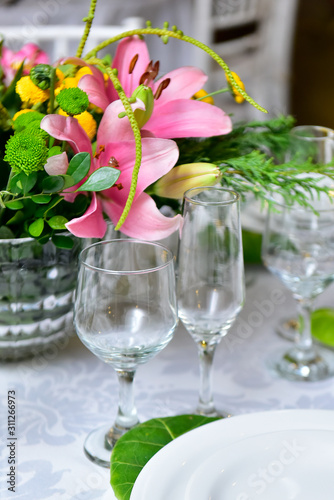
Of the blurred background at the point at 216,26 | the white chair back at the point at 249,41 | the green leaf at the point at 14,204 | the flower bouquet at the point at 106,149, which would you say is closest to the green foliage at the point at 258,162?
the flower bouquet at the point at 106,149

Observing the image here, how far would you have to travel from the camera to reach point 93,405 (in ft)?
2.33

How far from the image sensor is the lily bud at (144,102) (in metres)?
0.62

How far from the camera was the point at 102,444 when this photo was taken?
64 cm

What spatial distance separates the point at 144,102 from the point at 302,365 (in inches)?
14.6

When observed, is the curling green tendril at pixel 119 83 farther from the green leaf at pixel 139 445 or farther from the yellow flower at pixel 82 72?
the green leaf at pixel 139 445

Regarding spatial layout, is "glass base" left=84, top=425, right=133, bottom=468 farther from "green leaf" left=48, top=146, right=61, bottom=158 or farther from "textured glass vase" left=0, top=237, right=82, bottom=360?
"green leaf" left=48, top=146, right=61, bottom=158

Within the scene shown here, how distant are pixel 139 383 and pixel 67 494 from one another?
0.65 feet

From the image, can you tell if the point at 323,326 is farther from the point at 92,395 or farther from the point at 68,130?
the point at 68,130

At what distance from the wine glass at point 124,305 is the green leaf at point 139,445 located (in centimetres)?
4


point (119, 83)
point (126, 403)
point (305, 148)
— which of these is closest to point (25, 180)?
point (119, 83)

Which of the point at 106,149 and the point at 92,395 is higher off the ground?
the point at 106,149

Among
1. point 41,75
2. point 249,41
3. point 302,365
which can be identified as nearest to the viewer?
point 41,75

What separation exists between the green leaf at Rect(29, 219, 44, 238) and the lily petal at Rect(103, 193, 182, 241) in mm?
80

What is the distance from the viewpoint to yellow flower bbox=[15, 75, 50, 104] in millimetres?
659
